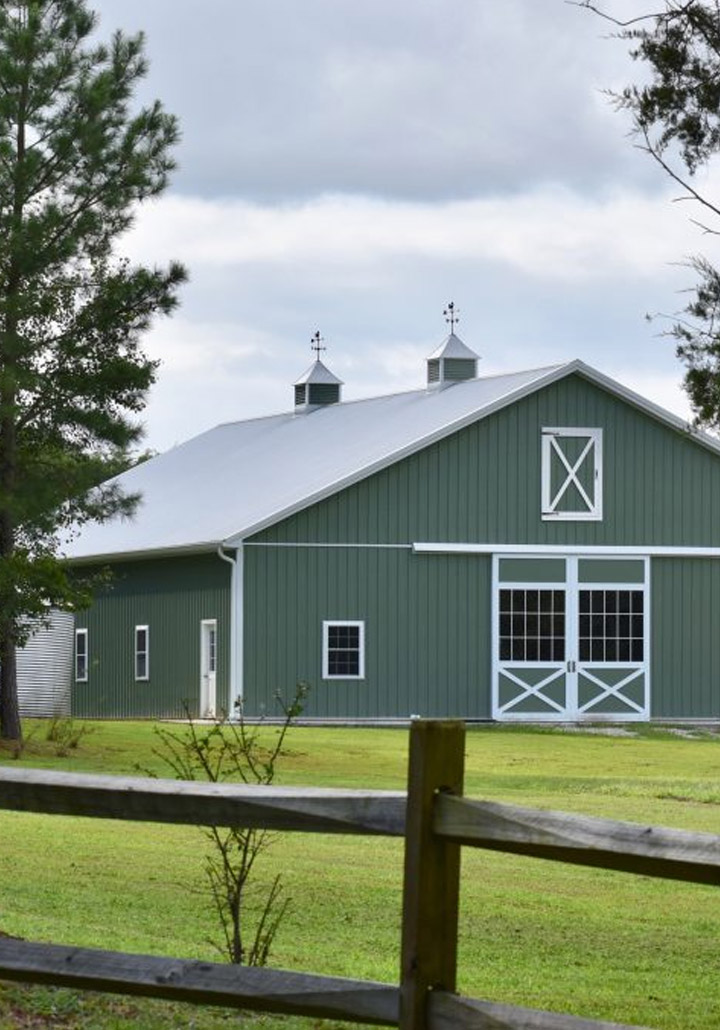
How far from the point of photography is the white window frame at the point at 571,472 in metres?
41.1

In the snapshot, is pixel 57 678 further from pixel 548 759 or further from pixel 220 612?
pixel 548 759

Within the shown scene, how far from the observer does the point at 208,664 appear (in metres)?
40.9

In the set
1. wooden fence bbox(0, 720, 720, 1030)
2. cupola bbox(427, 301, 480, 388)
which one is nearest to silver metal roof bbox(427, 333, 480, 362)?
cupola bbox(427, 301, 480, 388)

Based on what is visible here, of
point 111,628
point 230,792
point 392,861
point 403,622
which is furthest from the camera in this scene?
point 111,628

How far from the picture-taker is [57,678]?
157 ft

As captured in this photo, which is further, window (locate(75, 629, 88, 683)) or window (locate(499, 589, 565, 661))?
window (locate(75, 629, 88, 683))

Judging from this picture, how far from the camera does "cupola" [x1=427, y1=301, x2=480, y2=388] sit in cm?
4681

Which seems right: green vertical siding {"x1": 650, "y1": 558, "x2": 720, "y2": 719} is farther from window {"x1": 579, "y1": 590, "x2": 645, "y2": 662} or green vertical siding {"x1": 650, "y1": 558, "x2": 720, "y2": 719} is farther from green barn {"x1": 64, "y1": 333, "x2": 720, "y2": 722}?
window {"x1": 579, "y1": 590, "x2": 645, "y2": 662}

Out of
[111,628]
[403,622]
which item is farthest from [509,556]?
[111,628]

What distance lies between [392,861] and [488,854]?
1.27 meters

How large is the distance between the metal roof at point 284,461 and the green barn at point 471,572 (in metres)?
0.10

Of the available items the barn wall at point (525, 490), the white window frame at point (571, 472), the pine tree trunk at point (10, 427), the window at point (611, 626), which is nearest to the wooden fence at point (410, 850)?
the pine tree trunk at point (10, 427)

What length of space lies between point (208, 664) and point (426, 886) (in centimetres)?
3594

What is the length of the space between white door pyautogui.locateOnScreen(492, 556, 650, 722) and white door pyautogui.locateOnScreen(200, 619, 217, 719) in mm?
5373
